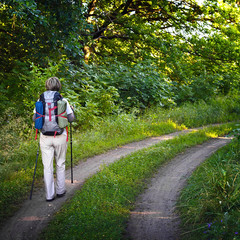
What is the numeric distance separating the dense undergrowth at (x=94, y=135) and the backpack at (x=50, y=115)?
144 cm

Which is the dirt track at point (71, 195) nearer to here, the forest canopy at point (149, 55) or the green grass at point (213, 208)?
the green grass at point (213, 208)

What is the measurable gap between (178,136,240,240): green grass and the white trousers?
2.45 meters

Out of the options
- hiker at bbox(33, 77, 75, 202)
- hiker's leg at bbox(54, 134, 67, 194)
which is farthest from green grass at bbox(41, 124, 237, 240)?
hiker at bbox(33, 77, 75, 202)

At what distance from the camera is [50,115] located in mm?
5266

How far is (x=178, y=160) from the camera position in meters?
8.32

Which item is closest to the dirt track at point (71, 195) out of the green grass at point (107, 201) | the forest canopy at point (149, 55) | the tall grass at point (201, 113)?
the green grass at point (107, 201)

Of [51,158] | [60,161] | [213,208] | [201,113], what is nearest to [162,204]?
[213,208]

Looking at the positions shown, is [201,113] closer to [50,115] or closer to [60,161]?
[60,161]

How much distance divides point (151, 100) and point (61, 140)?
11260mm

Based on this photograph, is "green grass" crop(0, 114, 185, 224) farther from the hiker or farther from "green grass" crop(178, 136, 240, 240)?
"green grass" crop(178, 136, 240, 240)

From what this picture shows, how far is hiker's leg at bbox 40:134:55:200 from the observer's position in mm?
5297

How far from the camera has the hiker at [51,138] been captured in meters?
5.27

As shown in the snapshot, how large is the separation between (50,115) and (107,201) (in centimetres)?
197

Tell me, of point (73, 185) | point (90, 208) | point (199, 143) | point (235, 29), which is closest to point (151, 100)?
point (199, 143)
